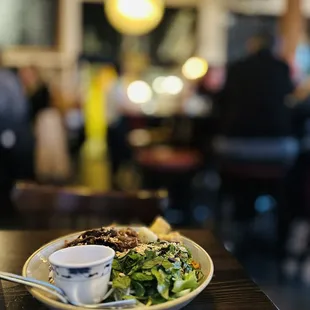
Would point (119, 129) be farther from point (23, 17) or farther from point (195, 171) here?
point (23, 17)

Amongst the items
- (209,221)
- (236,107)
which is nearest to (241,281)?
(236,107)

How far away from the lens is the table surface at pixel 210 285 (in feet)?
3.55

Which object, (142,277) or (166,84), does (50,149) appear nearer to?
(166,84)

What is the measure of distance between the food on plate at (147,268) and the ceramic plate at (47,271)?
0.02 metres

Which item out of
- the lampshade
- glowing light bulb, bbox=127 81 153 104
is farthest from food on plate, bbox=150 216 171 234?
glowing light bulb, bbox=127 81 153 104

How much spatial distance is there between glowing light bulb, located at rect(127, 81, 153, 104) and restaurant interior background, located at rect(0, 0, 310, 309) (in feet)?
0.05

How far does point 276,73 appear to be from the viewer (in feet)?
11.2

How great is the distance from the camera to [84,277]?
0.94m

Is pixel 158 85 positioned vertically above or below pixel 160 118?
above

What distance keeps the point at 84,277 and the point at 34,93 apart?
4228mm

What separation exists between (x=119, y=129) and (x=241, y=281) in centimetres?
418

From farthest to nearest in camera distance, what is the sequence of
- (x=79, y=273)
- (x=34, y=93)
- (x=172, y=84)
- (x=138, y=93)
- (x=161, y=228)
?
(x=172, y=84) < (x=138, y=93) < (x=34, y=93) < (x=161, y=228) < (x=79, y=273)

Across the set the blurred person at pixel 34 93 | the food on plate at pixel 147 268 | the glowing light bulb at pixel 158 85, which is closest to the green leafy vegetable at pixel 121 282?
the food on plate at pixel 147 268

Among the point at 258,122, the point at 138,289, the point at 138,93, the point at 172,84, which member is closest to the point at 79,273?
the point at 138,289
